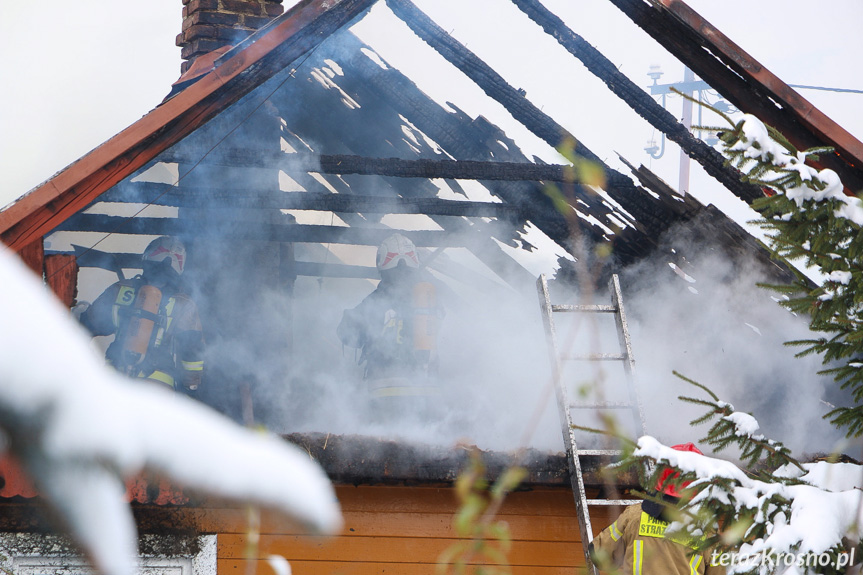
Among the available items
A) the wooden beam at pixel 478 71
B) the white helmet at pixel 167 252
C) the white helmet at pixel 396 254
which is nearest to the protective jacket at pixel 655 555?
the wooden beam at pixel 478 71

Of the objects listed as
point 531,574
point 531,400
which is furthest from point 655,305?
point 531,574

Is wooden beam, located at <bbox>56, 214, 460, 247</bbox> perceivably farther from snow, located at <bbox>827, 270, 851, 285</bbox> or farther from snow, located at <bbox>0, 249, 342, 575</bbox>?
snow, located at <bbox>0, 249, 342, 575</bbox>

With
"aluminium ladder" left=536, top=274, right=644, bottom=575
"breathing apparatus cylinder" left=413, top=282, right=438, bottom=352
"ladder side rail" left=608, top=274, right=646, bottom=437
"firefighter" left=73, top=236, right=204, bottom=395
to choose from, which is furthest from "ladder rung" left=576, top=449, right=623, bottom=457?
"firefighter" left=73, top=236, right=204, bottom=395

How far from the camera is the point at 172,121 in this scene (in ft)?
14.7

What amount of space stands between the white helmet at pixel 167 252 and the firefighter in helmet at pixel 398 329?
1312 mm

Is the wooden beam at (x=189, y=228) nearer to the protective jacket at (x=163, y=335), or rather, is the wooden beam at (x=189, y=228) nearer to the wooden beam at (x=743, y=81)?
the protective jacket at (x=163, y=335)

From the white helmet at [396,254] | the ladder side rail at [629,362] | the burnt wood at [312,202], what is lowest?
the ladder side rail at [629,362]

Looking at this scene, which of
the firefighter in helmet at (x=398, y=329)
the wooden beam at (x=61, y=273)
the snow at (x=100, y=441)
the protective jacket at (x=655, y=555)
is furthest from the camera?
the firefighter in helmet at (x=398, y=329)

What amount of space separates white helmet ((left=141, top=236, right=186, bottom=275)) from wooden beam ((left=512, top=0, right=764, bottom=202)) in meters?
3.02

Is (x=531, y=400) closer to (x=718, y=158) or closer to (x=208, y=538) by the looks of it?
(x=718, y=158)

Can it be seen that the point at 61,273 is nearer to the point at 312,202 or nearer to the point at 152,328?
the point at 152,328

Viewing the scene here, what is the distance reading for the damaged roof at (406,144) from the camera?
14.9ft

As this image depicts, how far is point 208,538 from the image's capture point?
15.1ft

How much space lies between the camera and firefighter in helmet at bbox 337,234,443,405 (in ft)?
18.4
